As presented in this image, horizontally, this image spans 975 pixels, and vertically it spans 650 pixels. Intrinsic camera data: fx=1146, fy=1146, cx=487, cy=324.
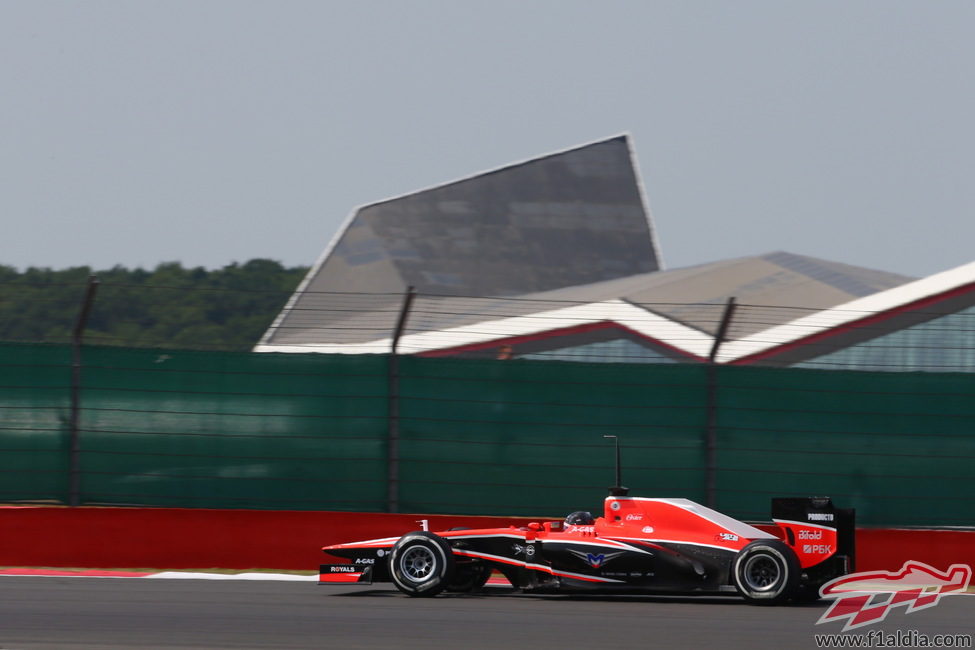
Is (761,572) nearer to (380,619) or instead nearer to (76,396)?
(380,619)

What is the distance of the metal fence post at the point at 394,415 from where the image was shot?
1103 centimetres

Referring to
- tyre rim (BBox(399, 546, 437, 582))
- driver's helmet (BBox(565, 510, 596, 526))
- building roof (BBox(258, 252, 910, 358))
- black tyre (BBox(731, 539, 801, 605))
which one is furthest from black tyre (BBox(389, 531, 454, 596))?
building roof (BBox(258, 252, 910, 358))

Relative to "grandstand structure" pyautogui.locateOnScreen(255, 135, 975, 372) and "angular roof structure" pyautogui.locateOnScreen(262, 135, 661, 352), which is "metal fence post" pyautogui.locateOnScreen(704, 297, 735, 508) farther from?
"angular roof structure" pyautogui.locateOnScreen(262, 135, 661, 352)

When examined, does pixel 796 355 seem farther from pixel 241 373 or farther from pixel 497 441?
pixel 241 373

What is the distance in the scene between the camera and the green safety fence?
35.7 ft

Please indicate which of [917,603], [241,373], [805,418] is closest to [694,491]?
[805,418]

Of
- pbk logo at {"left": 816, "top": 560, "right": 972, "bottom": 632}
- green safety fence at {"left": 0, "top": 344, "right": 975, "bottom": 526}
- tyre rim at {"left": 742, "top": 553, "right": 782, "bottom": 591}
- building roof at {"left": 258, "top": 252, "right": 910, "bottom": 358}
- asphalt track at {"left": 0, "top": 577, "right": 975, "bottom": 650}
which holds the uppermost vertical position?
building roof at {"left": 258, "top": 252, "right": 910, "bottom": 358}

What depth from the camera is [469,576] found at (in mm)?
9094

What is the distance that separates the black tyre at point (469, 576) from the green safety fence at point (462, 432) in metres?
1.87

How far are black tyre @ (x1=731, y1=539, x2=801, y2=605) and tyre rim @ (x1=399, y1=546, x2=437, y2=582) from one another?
89.9 inches

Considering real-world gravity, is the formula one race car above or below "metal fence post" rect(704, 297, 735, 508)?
below

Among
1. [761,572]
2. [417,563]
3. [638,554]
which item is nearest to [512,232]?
[417,563]

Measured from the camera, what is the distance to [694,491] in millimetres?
10930

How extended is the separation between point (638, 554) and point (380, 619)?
218 centimetres
